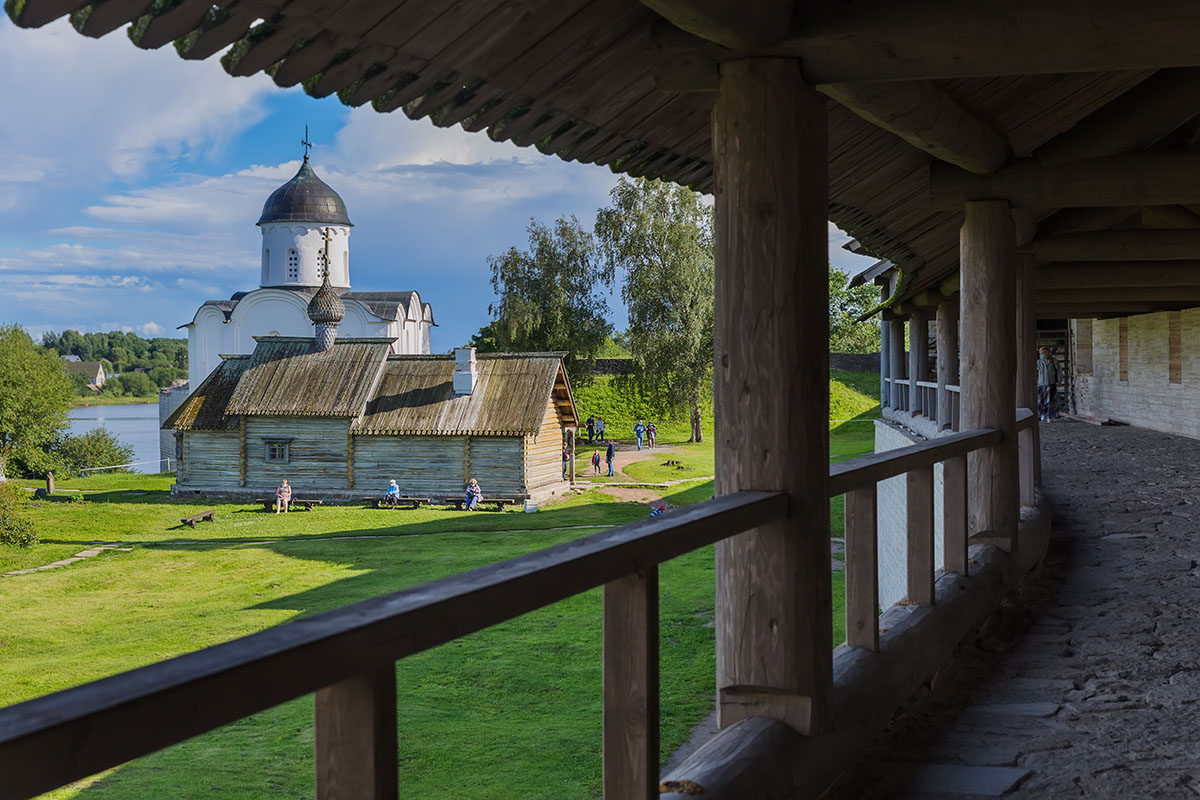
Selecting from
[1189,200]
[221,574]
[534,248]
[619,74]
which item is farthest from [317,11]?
[534,248]

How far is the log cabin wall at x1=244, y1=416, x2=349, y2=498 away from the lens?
34.7 metres

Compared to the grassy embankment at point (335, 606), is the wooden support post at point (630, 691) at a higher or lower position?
higher

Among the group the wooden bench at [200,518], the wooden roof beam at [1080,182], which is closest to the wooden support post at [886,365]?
the wooden roof beam at [1080,182]

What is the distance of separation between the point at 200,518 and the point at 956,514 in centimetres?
3038

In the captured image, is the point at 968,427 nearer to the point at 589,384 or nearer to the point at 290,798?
the point at 290,798

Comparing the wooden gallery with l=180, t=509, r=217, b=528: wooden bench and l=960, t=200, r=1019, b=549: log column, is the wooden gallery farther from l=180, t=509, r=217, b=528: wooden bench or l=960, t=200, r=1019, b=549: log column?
l=960, t=200, r=1019, b=549: log column

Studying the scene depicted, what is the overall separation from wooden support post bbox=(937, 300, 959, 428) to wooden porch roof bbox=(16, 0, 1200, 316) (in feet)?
26.5

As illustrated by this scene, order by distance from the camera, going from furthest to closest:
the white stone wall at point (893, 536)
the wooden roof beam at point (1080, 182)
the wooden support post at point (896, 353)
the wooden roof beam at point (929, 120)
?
the wooden support post at point (896, 353) < the white stone wall at point (893, 536) < the wooden roof beam at point (1080, 182) < the wooden roof beam at point (929, 120)

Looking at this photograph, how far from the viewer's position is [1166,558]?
21.7 ft

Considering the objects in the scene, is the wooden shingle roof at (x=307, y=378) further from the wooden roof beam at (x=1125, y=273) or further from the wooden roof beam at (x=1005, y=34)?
the wooden roof beam at (x=1005, y=34)

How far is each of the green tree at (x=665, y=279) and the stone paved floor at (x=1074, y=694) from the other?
97.9ft

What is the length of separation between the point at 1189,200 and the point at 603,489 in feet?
94.3

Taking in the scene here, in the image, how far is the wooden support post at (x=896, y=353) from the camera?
68.7ft

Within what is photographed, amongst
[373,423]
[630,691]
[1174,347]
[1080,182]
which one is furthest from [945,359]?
[373,423]
